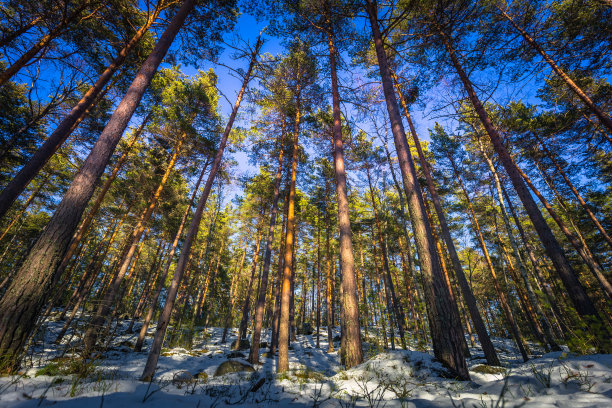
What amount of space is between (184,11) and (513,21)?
11098 millimetres

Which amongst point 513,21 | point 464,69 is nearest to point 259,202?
point 464,69

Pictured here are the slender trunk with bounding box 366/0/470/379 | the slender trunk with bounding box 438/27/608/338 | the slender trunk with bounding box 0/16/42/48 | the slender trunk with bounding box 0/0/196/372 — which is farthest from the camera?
the slender trunk with bounding box 0/16/42/48

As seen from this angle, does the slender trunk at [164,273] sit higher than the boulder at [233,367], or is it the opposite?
the slender trunk at [164,273]

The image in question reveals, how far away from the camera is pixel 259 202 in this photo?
15.3 meters

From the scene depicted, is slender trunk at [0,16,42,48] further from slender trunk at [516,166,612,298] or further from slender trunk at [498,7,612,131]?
slender trunk at [516,166,612,298]

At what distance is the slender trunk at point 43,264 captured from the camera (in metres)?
2.75

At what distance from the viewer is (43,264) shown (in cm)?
308

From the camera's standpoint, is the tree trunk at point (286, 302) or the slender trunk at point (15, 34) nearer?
the slender trunk at point (15, 34)

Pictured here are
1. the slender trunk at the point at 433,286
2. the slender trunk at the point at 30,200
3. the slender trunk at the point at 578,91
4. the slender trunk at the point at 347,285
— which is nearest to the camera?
the slender trunk at the point at 433,286

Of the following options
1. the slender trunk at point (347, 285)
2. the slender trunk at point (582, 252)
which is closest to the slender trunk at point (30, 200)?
the slender trunk at point (347, 285)

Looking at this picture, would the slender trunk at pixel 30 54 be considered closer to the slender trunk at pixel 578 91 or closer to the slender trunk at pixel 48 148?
the slender trunk at pixel 48 148

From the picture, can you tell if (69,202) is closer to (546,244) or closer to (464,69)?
(546,244)

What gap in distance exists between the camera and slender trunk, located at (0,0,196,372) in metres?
2.75

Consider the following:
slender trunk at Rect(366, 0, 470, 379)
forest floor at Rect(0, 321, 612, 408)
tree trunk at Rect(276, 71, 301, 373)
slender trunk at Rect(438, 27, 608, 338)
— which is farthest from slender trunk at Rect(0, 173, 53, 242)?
slender trunk at Rect(438, 27, 608, 338)
